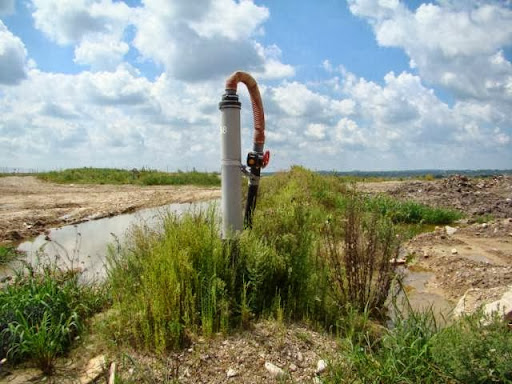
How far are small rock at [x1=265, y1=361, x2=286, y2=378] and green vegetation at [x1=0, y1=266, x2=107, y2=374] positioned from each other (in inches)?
61.2

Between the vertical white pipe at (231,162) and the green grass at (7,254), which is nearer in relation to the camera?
the vertical white pipe at (231,162)

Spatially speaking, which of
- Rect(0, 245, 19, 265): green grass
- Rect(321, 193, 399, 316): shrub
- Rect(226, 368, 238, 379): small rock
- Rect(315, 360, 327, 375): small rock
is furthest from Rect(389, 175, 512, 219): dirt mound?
Rect(0, 245, 19, 265): green grass

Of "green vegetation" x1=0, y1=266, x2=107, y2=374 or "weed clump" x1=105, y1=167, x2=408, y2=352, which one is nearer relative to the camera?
"green vegetation" x1=0, y1=266, x2=107, y2=374

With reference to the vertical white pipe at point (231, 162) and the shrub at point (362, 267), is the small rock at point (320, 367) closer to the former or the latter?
the shrub at point (362, 267)

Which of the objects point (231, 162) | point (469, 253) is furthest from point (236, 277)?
point (469, 253)

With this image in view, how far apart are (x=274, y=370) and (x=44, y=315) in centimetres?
180

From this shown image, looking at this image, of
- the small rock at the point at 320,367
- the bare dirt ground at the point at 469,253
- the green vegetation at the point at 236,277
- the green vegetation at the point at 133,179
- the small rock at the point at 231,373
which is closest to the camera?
the small rock at the point at 231,373

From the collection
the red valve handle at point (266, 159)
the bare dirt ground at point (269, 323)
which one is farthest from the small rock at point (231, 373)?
the red valve handle at point (266, 159)

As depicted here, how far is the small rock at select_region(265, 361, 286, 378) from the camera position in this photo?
8.92ft

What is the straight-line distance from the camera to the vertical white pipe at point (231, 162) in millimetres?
4059

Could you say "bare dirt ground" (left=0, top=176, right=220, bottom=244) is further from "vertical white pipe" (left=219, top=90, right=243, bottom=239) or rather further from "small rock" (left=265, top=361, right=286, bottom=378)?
"small rock" (left=265, top=361, right=286, bottom=378)

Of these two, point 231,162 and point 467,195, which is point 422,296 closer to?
point 231,162

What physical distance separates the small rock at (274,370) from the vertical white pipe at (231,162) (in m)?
1.48

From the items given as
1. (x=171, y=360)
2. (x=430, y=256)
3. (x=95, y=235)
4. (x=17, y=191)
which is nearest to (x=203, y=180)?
(x=17, y=191)
